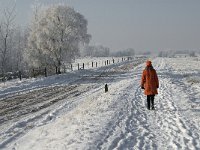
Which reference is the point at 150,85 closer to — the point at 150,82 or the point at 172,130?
the point at 150,82

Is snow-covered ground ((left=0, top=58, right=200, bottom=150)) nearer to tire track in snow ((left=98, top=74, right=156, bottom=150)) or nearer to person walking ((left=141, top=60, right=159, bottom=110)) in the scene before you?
tire track in snow ((left=98, top=74, right=156, bottom=150))

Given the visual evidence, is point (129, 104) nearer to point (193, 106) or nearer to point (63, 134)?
point (193, 106)

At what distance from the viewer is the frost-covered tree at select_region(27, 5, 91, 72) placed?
48.3 meters

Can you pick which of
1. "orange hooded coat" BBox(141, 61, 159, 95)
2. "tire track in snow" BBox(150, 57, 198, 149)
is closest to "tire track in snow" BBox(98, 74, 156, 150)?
"tire track in snow" BBox(150, 57, 198, 149)

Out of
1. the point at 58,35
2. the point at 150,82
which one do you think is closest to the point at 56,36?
the point at 58,35

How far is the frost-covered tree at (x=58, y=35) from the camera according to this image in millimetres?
48312

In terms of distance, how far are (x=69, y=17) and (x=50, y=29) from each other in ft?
10.4

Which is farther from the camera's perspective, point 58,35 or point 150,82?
point 58,35

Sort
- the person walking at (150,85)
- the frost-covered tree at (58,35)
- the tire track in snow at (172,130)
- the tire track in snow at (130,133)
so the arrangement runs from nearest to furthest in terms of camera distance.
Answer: the tire track in snow at (130,133), the tire track in snow at (172,130), the person walking at (150,85), the frost-covered tree at (58,35)

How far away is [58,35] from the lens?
4847 centimetres

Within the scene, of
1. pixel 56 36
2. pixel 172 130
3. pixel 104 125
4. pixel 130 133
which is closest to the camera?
pixel 130 133

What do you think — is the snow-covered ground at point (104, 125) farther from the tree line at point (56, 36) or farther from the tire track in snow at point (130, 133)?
the tree line at point (56, 36)

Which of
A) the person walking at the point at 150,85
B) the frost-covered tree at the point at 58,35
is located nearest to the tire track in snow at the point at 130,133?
the person walking at the point at 150,85

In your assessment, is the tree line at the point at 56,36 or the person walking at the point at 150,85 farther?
the tree line at the point at 56,36
